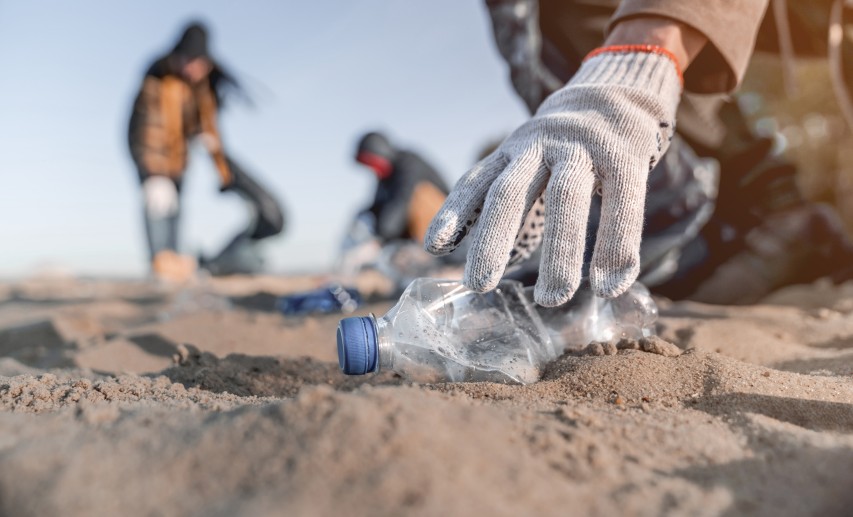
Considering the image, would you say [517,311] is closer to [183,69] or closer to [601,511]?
[601,511]

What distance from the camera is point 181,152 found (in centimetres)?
605

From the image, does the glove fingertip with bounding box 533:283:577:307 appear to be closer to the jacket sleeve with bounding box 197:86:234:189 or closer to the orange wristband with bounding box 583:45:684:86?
the orange wristband with bounding box 583:45:684:86

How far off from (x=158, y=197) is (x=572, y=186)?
5.38 meters

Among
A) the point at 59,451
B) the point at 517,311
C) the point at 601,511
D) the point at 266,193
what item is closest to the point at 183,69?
the point at 266,193

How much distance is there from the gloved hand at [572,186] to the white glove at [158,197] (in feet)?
16.5

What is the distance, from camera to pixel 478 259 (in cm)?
140

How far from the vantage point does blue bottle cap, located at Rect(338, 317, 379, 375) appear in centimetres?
137

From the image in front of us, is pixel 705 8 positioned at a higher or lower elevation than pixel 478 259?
higher

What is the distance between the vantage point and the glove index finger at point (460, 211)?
1.46m

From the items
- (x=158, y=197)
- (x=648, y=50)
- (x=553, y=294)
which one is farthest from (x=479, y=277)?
(x=158, y=197)

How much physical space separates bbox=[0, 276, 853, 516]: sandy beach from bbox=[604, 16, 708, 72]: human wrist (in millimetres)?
866

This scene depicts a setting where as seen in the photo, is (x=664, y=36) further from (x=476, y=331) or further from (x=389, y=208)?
(x=389, y=208)

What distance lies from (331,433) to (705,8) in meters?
1.63

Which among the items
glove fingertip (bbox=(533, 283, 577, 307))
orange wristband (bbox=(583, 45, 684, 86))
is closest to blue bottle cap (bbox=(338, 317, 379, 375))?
glove fingertip (bbox=(533, 283, 577, 307))
